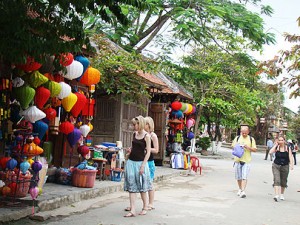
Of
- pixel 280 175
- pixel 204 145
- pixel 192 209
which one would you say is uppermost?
pixel 204 145

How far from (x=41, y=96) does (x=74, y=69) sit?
104 cm

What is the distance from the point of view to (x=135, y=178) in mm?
7766

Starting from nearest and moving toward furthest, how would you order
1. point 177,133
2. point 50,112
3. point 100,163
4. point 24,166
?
Answer: point 24,166, point 50,112, point 100,163, point 177,133

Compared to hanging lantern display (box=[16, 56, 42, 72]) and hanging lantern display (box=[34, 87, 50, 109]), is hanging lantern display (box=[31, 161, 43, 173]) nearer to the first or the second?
hanging lantern display (box=[34, 87, 50, 109])

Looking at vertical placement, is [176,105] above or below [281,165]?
above

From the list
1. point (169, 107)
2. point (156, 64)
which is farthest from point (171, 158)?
point (156, 64)

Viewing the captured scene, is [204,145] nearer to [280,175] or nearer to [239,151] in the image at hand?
[280,175]

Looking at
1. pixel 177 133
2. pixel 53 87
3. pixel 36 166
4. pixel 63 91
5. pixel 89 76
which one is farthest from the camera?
pixel 177 133

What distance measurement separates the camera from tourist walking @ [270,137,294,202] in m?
11.2

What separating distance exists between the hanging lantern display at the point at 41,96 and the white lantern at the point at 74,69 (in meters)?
0.75

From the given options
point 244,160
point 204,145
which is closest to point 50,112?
point 244,160

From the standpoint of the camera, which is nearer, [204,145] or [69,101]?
[69,101]

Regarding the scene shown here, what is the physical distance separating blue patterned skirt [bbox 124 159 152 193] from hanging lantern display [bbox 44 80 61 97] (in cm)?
215

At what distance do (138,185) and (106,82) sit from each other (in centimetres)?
558
